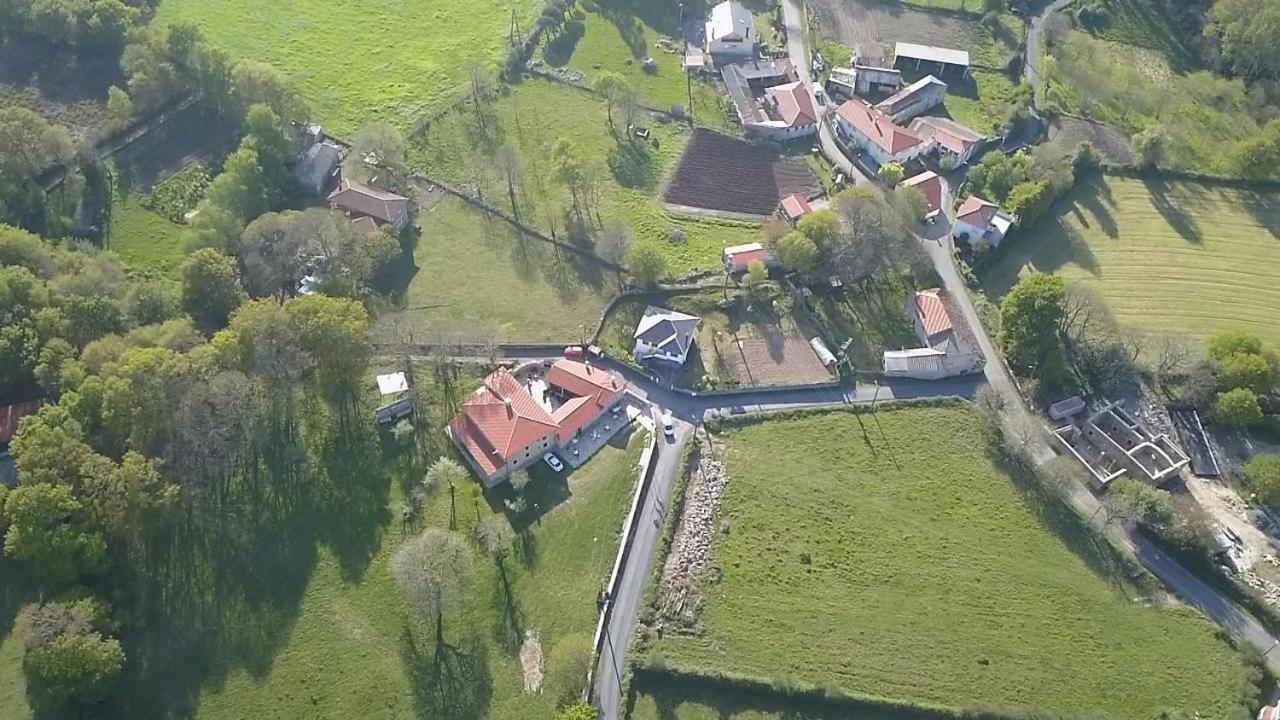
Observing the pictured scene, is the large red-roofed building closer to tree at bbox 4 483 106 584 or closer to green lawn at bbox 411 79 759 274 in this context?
green lawn at bbox 411 79 759 274

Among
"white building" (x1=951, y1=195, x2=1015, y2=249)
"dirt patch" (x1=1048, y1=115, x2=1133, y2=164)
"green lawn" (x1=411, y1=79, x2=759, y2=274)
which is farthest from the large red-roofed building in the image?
"dirt patch" (x1=1048, y1=115, x2=1133, y2=164)

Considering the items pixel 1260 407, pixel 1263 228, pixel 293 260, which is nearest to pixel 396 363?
pixel 293 260

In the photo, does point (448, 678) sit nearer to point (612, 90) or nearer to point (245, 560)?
point (245, 560)

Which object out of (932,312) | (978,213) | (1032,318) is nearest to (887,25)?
(978,213)

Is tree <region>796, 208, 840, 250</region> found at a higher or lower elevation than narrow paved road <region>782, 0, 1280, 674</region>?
higher

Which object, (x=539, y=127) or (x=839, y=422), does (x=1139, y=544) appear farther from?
(x=539, y=127)

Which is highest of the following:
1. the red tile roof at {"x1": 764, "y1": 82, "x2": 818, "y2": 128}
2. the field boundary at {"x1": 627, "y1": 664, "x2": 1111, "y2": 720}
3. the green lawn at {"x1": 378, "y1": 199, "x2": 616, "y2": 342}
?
the red tile roof at {"x1": 764, "y1": 82, "x2": 818, "y2": 128}
